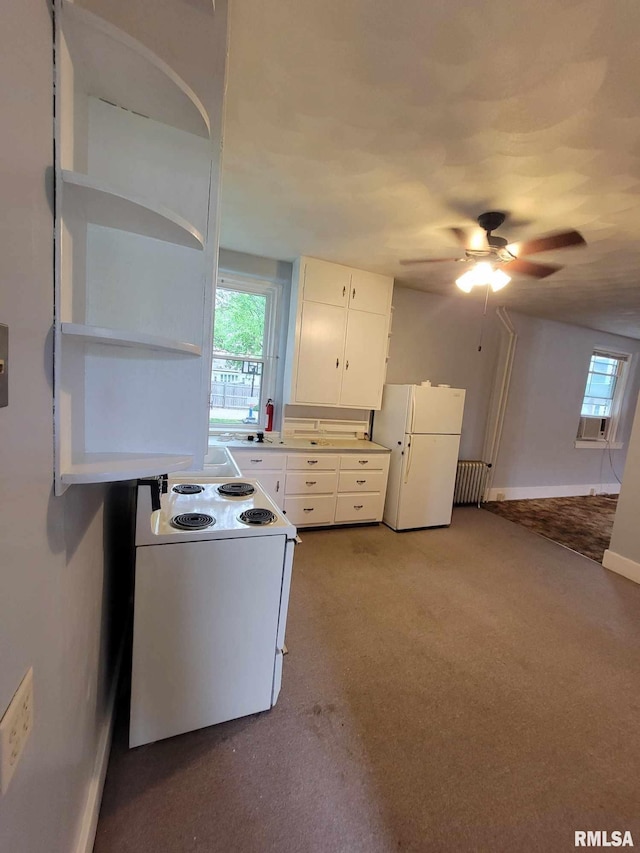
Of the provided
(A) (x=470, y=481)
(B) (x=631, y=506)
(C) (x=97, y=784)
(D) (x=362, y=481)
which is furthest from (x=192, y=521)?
(A) (x=470, y=481)

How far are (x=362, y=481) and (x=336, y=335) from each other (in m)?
1.44

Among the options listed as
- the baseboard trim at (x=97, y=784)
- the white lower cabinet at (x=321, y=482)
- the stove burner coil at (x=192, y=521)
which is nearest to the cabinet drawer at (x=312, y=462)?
the white lower cabinet at (x=321, y=482)

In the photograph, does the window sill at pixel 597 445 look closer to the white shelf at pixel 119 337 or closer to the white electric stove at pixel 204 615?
the white electric stove at pixel 204 615

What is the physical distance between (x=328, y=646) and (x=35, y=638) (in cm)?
170

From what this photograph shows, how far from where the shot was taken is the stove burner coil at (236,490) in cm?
186

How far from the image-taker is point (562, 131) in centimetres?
150

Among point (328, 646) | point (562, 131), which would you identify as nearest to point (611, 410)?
point (562, 131)

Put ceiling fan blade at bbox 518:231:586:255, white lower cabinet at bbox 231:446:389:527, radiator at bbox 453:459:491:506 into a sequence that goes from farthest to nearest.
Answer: radiator at bbox 453:459:491:506 < white lower cabinet at bbox 231:446:389:527 < ceiling fan blade at bbox 518:231:586:255

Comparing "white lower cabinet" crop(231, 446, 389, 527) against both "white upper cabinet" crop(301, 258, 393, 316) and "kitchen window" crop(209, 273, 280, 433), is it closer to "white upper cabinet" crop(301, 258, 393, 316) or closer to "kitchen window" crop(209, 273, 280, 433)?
"kitchen window" crop(209, 273, 280, 433)

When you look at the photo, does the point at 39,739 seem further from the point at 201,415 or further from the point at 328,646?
the point at 328,646

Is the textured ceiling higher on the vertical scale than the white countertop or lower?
higher

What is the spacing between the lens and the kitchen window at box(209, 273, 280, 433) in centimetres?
352

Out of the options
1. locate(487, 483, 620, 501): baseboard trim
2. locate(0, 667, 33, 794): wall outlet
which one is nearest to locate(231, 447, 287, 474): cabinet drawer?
locate(0, 667, 33, 794): wall outlet
